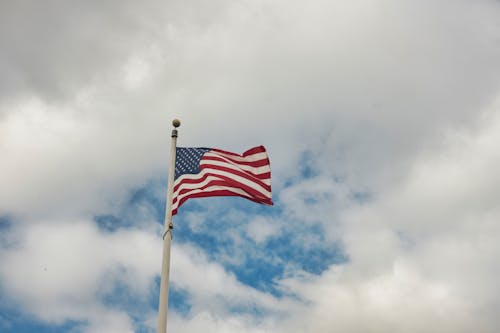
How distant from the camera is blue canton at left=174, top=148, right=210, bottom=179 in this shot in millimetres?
22656

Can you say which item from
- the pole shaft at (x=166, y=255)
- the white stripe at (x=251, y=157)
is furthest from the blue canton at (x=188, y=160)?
the white stripe at (x=251, y=157)

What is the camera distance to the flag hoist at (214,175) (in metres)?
21.8

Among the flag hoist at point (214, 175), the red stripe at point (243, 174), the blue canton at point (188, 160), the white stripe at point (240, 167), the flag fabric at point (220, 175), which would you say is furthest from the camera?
the blue canton at point (188, 160)

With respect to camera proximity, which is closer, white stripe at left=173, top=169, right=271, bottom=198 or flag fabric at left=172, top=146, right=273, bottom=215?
flag fabric at left=172, top=146, right=273, bottom=215

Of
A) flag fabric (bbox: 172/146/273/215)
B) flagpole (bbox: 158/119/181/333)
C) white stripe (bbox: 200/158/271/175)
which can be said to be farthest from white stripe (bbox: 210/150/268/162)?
flagpole (bbox: 158/119/181/333)

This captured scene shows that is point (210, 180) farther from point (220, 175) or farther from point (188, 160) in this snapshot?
point (188, 160)

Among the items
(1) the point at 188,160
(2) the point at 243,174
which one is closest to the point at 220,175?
(2) the point at 243,174

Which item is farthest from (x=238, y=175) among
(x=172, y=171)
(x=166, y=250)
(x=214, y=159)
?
(x=166, y=250)

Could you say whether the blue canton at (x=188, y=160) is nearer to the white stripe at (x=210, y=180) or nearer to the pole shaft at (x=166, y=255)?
the white stripe at (x=210, y=180)

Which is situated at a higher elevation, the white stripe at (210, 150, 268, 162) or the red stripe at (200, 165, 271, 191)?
the white stripe at (210, 150, 268, 162)

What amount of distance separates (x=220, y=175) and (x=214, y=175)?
9.3 inches

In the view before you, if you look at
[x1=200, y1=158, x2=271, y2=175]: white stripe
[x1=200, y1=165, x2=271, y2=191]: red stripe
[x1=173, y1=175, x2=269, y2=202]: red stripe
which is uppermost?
[x1=200, y1=158, x2=271, y2=175]: white stripe

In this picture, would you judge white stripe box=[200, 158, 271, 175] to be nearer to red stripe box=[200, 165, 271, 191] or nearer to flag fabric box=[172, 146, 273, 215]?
flag fabric box=[172, 146, 273, 215]

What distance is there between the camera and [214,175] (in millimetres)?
22141
